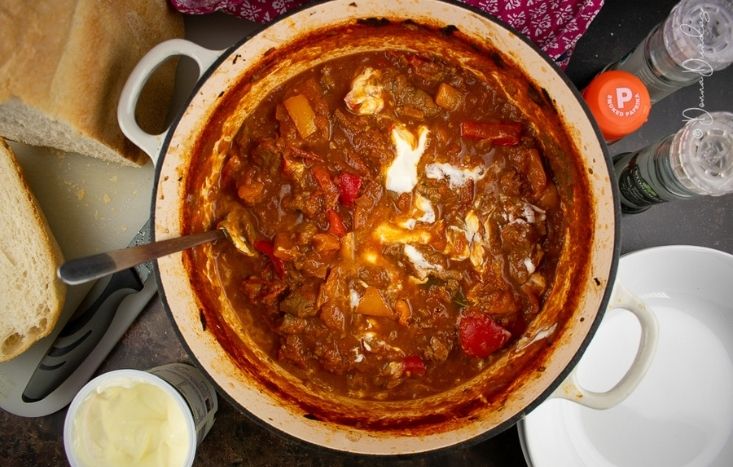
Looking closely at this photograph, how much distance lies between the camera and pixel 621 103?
2447 mm

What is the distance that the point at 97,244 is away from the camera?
2775mm

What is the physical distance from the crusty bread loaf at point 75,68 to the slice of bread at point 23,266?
22 cm

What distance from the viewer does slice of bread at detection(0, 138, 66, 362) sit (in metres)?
2.64

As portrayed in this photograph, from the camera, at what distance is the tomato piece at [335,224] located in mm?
2523

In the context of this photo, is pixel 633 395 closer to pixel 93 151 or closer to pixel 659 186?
pixel 659 186

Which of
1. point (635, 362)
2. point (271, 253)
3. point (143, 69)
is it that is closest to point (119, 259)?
point (143, 69)

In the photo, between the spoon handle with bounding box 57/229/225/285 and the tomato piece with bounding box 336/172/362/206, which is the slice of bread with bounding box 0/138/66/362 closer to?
the spoon handle with bounding box 57/229/225/285

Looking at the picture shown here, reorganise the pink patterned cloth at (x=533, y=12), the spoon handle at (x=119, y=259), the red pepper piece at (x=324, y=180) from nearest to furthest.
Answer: the spoon handle at (x=119, y=259) < the pink patterned cloth at (x=533, y=12) < the red pepper piece at (x=324, y=180)

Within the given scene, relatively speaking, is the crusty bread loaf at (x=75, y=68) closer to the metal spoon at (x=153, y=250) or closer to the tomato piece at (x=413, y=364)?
the metal spoon at (x=153, y=250)

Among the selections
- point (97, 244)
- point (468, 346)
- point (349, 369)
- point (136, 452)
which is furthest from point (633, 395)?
point (97, 244)

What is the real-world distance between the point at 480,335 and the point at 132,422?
1.38 metres

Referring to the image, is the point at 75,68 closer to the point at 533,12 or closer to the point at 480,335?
the point at 533,12

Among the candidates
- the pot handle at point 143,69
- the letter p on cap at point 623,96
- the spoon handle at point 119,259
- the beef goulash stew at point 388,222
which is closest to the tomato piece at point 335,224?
the beef goulash stew at point 388,222

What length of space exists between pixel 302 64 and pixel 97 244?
115cm
